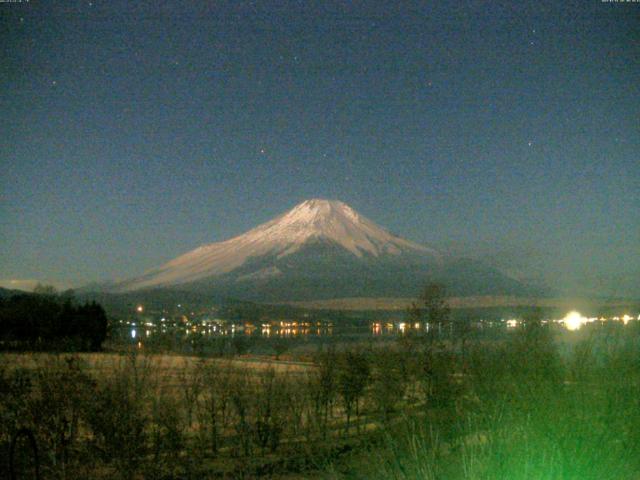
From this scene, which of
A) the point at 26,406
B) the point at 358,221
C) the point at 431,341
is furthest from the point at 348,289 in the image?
the point at 26,406

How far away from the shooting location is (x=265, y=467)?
1074 cm

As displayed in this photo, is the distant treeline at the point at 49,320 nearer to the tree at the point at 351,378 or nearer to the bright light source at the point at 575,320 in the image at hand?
the tree at the point at 351,378

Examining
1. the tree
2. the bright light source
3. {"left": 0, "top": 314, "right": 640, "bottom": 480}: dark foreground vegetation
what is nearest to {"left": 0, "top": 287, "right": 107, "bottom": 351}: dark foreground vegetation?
the tree

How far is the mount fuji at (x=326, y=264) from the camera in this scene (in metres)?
154

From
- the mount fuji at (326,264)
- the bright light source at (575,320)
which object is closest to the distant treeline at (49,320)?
the bright light source at (575,320)

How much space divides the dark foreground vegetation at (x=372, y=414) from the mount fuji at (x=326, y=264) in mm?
126872

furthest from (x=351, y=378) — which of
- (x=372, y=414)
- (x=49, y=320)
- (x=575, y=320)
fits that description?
(x=49, y=320)

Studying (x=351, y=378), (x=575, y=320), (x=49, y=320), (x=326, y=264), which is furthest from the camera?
(x=326, y=264)

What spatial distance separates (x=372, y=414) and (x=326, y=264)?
153209 millimetres

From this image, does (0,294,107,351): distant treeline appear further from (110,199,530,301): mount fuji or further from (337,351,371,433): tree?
(110,199,530,301): mount fuji

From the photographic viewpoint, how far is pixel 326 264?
168375mm

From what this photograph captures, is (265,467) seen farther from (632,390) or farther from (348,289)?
(348,289)

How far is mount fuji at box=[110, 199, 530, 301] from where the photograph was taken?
15400cm

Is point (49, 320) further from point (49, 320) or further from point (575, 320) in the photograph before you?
point (575, 320)
